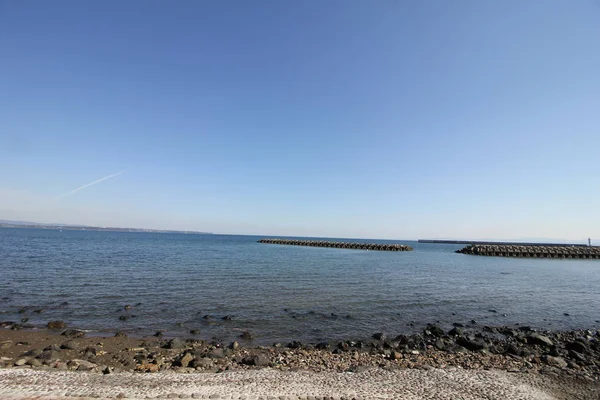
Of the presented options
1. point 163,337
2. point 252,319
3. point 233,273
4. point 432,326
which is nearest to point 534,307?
point 432,326

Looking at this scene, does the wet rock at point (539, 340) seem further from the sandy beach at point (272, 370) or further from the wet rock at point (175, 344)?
the wet rock at point (175, 344)

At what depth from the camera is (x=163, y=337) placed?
13.2m

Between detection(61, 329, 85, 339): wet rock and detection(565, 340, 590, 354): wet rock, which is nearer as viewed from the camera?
detection(565, 340, 590, 354): wet rock

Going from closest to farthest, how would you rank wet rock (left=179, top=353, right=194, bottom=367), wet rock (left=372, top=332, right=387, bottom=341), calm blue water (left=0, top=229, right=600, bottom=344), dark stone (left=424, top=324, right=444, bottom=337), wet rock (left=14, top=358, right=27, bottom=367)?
wet rock (left=14, top=358, right=27, bottom=367) → wet rock (left=179, top=353, right=194, bottom=367) → wet rock (left=372, top=332, right=387, bottom=341) → dark stone (left=424, top=324, right=444, bottom=337) → calm blue water (left=0, top=229, right=600, bottom=344)

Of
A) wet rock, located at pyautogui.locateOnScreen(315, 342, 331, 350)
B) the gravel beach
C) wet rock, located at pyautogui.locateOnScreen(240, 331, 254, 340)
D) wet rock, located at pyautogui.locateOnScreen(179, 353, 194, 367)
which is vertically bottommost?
wet rock, located at pyautogui.locateOnScreen(240, 331, 254, 340)

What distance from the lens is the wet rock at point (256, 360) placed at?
10.0 metres

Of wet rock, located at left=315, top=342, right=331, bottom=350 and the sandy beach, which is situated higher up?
the sandy beach

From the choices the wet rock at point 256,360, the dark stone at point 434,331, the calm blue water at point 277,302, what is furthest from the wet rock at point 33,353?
the dark stone at point 434,331

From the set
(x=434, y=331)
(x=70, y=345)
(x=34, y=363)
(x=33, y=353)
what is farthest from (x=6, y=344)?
(x=434, y=331)

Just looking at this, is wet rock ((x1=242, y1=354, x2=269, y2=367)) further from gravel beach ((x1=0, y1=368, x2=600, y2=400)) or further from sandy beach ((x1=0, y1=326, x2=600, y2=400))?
gravel beach ((x1=0, y1=368, x2=600, y2=400))

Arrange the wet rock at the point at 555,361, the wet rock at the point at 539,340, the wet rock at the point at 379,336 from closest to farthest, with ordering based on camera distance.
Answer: the wet rock at the point at 555,361, the wet rock at the point at 539,340, the wet rock at the point at 379,336

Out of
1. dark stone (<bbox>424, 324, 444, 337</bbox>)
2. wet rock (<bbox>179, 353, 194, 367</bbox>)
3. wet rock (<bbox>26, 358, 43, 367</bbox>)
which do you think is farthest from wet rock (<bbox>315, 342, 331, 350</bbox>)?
wet rock (<bbox>26, 358, 43, 367</bbox>)

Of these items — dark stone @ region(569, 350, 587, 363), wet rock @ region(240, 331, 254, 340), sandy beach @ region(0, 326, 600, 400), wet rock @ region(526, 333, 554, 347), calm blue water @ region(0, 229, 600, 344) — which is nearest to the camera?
sandy beach @ region(0, 326, 600, 400)

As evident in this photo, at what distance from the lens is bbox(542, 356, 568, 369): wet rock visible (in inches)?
418
